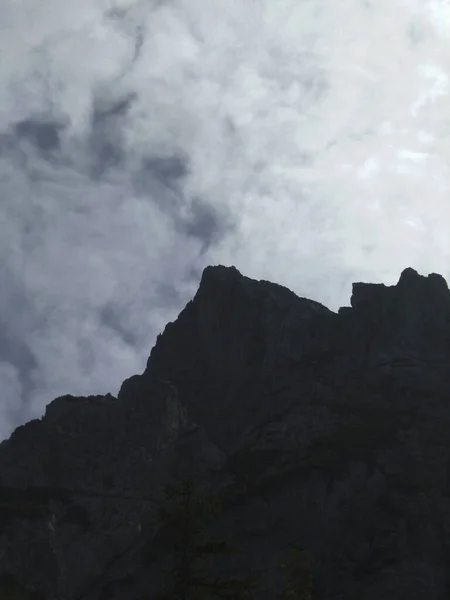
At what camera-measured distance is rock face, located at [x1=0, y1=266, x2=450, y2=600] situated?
357 feet

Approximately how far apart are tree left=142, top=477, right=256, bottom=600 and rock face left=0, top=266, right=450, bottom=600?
6468cm

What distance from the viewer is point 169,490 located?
39.4 m

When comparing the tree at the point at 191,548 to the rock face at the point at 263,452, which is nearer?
the tree at the point at 191,548

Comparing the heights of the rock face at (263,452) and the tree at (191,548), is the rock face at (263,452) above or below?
above

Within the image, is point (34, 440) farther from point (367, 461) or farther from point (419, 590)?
point (419, 590)

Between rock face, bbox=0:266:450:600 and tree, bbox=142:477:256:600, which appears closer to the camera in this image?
tree, bbox=142:477:256:600

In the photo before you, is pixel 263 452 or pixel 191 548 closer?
pixel 191 548

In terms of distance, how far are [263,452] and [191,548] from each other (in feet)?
308

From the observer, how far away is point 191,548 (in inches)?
1497

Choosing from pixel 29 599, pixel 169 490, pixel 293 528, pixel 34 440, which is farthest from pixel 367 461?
pixel 169 490

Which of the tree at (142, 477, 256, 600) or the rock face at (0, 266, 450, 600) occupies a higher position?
the rock face at (0, 266, 450, 600)

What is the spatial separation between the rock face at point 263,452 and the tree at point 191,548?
212 ft

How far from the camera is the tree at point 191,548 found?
3678cm

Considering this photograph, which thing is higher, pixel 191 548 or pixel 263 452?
pixel 263 452
